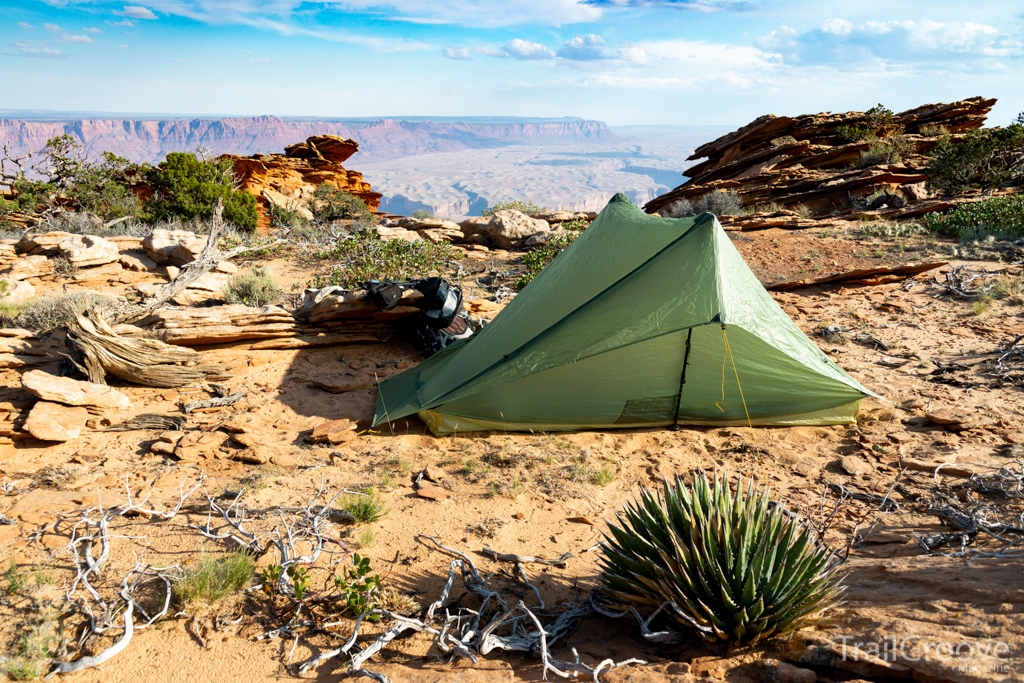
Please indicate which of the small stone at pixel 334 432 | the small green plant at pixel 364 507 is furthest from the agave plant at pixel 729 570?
the small stone at pixel 334 432

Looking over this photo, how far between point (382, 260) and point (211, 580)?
25.2 feet

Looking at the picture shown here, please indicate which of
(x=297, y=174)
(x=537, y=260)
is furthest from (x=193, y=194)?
(x=537, y=260)

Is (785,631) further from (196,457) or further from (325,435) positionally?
(196,457)

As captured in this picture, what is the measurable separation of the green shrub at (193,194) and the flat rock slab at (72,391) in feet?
34.1

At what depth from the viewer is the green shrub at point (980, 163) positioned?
17.1 metres

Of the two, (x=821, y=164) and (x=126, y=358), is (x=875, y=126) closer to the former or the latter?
(x=821, y=164)

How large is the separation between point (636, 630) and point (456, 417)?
2876 mm

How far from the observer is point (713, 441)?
5508mm

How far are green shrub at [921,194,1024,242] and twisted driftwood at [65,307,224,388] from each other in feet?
43.8

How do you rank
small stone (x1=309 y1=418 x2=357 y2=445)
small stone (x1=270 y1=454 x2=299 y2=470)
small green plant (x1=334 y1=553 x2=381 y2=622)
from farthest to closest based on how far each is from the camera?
small stone (x1=309 y1=418 x2=357 y2=445) → small stone (x1=270 y1=454 x2=299 y2=470) → small green plant (x1=334 y1=553 x2=381 y2=622)

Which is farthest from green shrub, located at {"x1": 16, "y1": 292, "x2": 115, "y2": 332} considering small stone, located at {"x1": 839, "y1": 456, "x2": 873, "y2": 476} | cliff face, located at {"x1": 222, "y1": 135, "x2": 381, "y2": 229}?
cliff face, located at {"x1": 222, "y1": 135, "x2": 381, "y2": 229}

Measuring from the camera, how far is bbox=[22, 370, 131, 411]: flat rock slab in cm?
573

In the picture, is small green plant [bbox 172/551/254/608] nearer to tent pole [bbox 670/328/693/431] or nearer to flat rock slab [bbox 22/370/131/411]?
flat rock slab [bbox 22/370/131/411]

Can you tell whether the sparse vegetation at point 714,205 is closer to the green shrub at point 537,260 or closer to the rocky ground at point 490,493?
the green shrub at point 537,260
